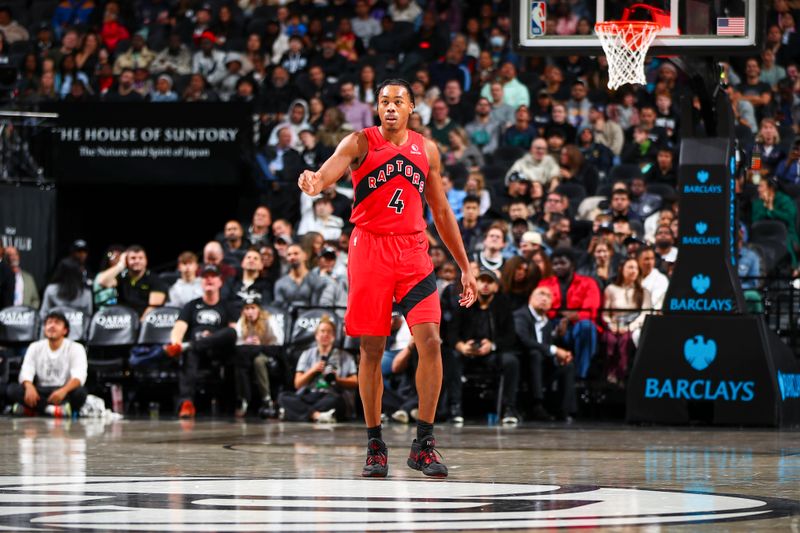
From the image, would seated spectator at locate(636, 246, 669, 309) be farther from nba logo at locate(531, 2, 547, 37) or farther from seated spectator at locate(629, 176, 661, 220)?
nba logo at locate(531, 2, 547, 37)

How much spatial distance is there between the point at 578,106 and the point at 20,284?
25.1ft

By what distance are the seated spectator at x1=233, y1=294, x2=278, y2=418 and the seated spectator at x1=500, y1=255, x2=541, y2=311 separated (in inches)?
102

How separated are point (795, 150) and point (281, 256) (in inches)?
246

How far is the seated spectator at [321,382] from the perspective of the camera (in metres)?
14.3

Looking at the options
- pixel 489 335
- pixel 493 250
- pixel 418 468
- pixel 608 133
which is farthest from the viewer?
pixel 608 133

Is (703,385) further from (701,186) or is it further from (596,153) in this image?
(596,153)

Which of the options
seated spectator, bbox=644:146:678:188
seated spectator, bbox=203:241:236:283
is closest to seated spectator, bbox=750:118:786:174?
seated spectator, bbox=644:146:678:188

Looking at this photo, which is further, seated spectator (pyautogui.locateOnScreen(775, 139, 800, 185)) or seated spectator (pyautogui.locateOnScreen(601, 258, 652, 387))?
seated spectator (pyautogui.locateOnScreen(775, 139, 800, 185))

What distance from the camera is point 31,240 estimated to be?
19078mm

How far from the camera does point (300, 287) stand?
16109 mm

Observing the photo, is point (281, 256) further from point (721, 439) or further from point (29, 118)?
point (721, 439)

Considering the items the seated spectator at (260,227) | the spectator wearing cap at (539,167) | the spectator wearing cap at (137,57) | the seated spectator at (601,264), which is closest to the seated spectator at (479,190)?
the spectator wearing cap at (539,167)

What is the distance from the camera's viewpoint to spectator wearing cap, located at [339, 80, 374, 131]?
64.8 ft

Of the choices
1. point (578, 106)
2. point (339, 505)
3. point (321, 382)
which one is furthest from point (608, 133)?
point (339, 505)
